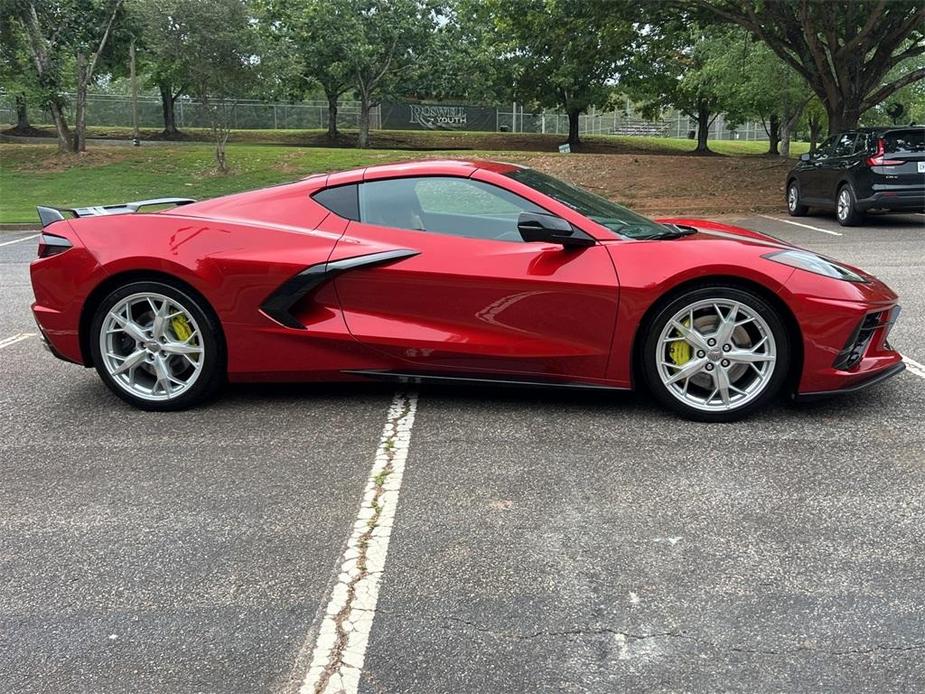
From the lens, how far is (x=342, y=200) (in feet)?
14.4

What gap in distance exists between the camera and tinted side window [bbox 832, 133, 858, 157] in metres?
13.3

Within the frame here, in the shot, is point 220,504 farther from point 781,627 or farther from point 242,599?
point 781,627

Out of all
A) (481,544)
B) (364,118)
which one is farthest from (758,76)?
(481,544)

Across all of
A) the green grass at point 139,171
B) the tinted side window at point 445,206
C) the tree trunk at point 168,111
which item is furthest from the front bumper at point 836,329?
the tree trunk at point 168,111

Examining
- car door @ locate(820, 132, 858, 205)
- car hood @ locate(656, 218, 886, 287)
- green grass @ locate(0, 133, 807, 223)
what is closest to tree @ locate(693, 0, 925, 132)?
car door @ locate(820, 132, 858, 205)

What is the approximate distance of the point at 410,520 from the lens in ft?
10.2

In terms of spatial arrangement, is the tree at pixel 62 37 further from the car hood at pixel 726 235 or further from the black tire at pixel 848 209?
the car hood at pixel 726 235

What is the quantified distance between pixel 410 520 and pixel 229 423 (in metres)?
1.56

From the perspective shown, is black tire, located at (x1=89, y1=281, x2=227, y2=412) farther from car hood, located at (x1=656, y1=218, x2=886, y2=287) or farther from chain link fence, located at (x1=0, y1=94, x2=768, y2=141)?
chain link fence, located at (x1=0, y1=94, x2=768, y2=141)

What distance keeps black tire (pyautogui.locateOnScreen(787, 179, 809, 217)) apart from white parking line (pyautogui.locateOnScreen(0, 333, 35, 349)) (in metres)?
13.5

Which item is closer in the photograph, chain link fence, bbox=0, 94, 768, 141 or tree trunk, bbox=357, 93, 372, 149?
tree trunk, bbox=357, 93, 372, 149

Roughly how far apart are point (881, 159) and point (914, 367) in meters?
8.82

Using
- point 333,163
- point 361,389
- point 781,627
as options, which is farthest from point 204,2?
point 781,627

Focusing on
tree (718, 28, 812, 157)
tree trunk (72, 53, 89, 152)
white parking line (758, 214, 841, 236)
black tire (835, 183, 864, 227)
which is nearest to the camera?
white parking line (758, 214, 841, 236)
